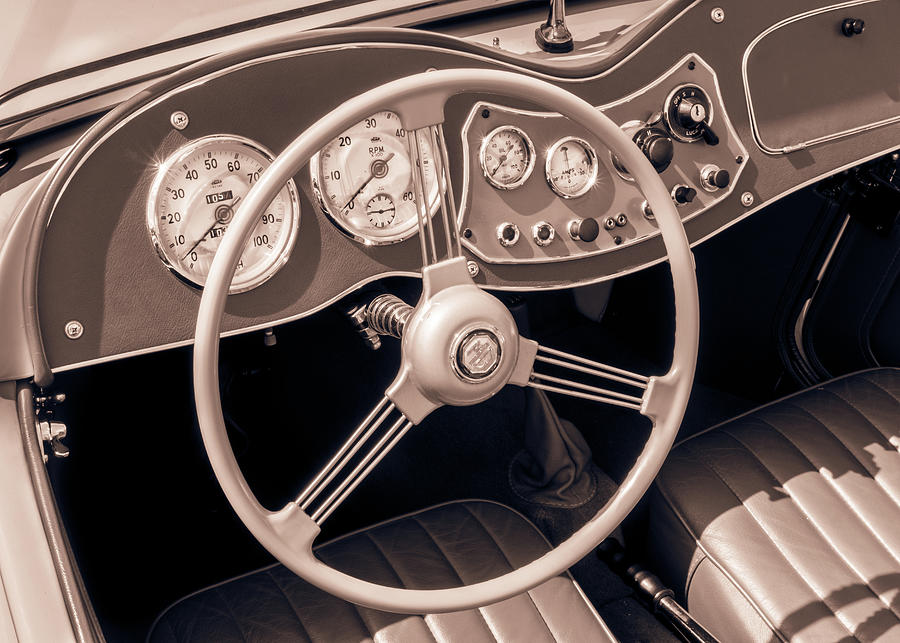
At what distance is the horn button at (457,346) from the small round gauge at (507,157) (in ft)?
1.02

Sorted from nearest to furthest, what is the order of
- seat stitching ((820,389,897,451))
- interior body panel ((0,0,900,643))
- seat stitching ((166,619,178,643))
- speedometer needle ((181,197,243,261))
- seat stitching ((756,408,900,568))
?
interior body panel ((0,0,900,643)), speedometer needle ((181,197,243,261)), seat stitching ((166,619,178,643)), seat stitching ((756,408,900,568)), seat stitching ((820,389,897,451))

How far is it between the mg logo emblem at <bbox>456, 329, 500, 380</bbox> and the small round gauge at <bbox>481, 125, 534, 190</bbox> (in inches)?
14.3

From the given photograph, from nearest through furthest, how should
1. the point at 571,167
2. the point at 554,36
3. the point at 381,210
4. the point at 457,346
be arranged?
the point at 457,346 < the point at 381,210 < the point at 571,167 < the point at 554,36

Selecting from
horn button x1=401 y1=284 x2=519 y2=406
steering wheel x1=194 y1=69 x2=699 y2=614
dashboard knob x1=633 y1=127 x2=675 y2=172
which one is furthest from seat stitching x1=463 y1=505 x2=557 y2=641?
dashboard knob x1=633 y1=127 x2=675 y2=172

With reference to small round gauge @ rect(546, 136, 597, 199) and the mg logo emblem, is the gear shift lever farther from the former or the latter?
the mg logo emblem

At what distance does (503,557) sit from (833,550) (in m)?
0.54

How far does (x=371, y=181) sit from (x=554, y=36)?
1.59 feet

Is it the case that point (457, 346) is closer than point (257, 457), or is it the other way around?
point (457, 346)

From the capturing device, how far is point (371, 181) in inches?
46.1

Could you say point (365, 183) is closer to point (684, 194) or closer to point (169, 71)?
point (169, 71)

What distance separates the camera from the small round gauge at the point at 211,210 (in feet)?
3.45

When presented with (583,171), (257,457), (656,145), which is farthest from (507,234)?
(257,457)

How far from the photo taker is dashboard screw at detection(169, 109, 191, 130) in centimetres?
104

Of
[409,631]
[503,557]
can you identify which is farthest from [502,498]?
[409,631]
